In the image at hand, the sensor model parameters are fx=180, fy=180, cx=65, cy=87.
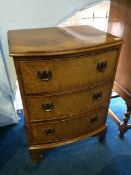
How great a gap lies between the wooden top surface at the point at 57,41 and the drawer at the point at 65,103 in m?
0.30

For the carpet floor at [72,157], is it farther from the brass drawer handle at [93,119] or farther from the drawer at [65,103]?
the drawer at [65,103]

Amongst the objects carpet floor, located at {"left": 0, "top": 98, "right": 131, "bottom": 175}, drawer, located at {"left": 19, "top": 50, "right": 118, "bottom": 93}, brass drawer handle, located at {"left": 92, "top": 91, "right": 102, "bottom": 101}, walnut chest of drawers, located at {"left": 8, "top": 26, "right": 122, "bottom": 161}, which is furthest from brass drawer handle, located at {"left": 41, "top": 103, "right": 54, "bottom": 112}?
carpet floor, located at {"left": 0, "top": 98, "right": 131, "bottom": 175}

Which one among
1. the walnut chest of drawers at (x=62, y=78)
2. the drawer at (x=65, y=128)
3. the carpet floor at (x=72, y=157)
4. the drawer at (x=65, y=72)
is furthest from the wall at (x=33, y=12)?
the carpet floor at (x=72, y=157)

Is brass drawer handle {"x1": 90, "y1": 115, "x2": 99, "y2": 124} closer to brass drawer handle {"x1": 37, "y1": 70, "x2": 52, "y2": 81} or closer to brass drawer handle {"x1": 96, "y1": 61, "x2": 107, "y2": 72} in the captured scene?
brass drawer handle {"x1": 96, "y1": 61, "x2": 107, "y2": 72}

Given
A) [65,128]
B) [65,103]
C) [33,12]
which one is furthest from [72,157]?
[33,12]

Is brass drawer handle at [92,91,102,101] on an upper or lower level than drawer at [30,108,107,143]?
upper

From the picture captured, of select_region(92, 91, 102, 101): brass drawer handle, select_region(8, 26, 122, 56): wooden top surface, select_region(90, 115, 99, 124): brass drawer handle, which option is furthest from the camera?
select_region(90, 115, 99, 124): brass drawer handle

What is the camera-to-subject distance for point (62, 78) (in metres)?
1.03

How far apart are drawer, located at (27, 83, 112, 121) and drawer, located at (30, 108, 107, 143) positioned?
70 millimetres

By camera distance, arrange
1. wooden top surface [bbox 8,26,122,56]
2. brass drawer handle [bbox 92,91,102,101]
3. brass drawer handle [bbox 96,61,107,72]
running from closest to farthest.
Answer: wooden top surface [bbox 8,26,122,56]
brass drawer handle [bbox 96,61,107,72]
brass drawer handle [bbox 92,91,102,101]

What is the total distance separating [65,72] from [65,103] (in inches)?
9.1

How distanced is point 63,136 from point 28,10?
961 millimetres

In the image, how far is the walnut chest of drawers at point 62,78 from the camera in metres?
0.95

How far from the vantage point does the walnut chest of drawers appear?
0.95m
